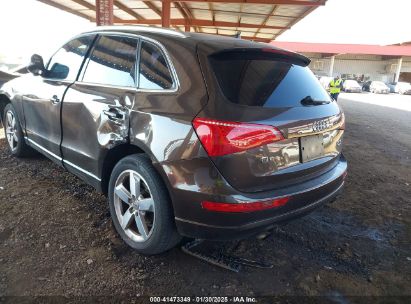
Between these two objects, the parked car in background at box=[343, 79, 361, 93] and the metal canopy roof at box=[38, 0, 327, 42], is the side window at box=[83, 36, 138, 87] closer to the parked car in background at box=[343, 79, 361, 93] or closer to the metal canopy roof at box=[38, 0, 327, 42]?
the metal canopy roof at box=[38, 0, 327, 42]

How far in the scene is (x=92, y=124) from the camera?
3.01 metres

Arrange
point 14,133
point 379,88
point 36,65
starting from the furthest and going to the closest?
1. point 379,88
2. point 14,133
3. point 36,65

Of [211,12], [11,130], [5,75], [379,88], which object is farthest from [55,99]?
[379,88]

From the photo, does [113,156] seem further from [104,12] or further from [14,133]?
[104,12]

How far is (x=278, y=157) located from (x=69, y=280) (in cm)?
171

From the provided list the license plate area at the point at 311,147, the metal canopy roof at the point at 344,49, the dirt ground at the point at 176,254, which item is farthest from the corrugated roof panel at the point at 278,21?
the metal canopy roof at the point at 344,49

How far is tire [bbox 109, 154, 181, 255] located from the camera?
249 centimetres

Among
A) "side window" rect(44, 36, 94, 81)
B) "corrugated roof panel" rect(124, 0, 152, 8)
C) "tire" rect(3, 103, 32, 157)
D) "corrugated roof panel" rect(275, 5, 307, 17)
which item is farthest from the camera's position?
"corrugated roof panel" rect(124, 0, 152, 8)

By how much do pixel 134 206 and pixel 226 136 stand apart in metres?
1.05

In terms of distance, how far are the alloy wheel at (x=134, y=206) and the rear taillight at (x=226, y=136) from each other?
26.1 inches

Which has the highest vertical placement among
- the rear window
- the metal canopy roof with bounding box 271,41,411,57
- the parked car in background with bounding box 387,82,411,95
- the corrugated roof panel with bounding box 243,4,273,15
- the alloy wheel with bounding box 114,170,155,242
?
the corrugated roof panel with bounding box 243,4,273,15

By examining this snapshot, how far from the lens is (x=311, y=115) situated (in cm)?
256

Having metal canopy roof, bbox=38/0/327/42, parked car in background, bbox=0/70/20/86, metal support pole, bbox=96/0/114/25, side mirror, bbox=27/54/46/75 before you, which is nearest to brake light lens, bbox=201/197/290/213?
side mirror, bbox=27/54/46/75

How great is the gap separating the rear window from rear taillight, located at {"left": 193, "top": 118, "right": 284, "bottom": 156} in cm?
20
